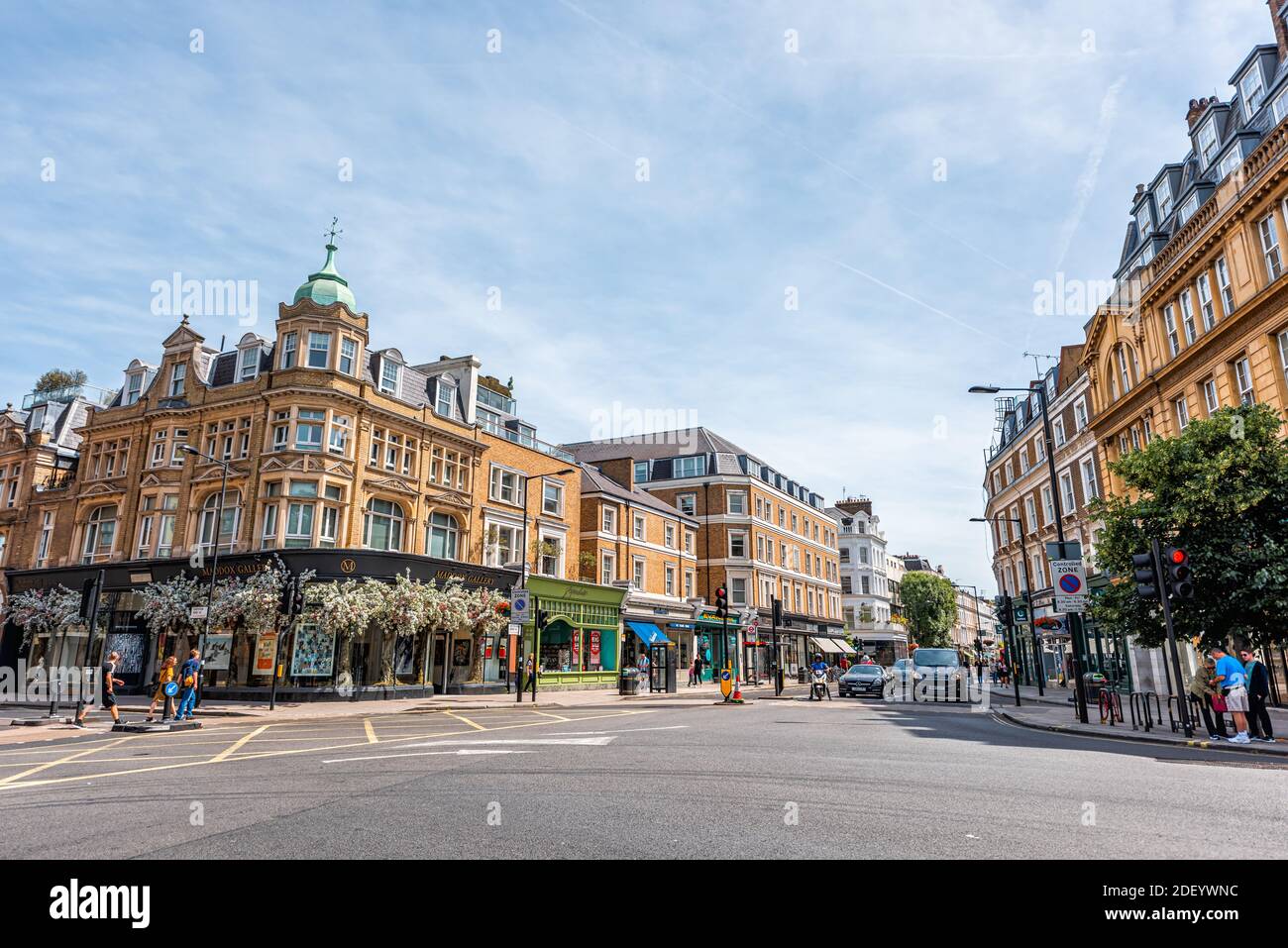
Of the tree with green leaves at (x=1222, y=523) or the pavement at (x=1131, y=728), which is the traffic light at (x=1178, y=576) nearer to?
the pavement at (x=1131, y=728)

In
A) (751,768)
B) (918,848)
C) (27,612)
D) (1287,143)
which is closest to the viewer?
(918,848)

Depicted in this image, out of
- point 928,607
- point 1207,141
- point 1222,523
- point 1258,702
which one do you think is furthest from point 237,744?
point 928,607

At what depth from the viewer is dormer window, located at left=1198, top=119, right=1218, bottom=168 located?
26.4 m

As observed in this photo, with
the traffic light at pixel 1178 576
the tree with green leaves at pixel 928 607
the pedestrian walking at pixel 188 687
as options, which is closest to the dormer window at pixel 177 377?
the pedestrian walking at pixel 188 687

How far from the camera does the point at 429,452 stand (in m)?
31.6

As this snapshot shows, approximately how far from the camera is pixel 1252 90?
977 inches

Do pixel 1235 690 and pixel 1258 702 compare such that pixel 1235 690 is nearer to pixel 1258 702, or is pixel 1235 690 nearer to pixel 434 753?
pixel 1258 702

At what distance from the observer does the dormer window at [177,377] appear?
31938 mm

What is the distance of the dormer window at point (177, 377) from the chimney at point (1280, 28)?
41490 millimetres

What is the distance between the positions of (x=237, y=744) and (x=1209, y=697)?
18005 millimetres

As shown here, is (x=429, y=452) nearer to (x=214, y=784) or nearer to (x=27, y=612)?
(x=27, y=612)
